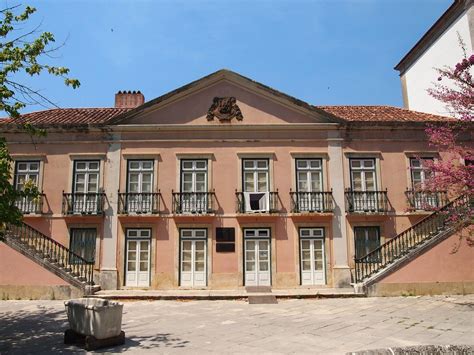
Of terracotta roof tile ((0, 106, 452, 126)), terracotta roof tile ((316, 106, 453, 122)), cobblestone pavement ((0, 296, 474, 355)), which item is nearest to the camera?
cobblestone pavement ((0, 296, 474, 355))

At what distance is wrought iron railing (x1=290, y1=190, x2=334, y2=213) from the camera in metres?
15.5

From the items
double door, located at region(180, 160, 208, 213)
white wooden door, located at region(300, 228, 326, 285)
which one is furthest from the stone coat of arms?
white wooden door, located at region(300, 228, 326, 285)

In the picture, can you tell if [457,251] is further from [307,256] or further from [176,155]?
[176,155]

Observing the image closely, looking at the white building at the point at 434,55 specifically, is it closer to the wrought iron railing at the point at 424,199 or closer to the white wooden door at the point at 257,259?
the wrought iron railing at the point at 424,199

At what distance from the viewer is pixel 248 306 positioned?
1216 cm

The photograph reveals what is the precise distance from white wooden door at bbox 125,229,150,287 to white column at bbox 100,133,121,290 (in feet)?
1.63

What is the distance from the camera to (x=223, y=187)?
15.8m

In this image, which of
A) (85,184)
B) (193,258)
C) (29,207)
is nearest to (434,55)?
(193,258)

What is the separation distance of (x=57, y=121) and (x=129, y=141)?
3135mm

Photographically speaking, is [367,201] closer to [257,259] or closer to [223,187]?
[257,259]

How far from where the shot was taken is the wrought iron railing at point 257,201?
15.5m

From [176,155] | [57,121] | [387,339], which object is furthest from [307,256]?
[57,121]

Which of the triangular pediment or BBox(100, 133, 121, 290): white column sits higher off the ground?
the triangular pediment

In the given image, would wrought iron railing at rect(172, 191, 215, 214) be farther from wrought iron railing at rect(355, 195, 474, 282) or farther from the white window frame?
wrought iron railing at rect(355, 195, 474, 282)
